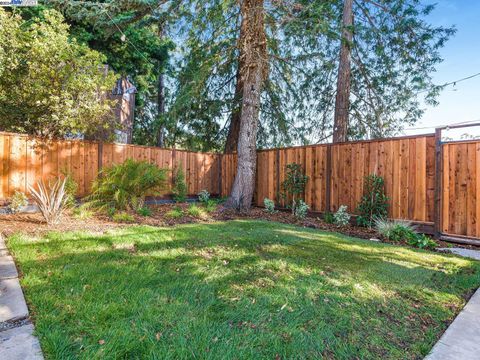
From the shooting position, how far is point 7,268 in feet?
7.72

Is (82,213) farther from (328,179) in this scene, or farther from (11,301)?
(328,179)

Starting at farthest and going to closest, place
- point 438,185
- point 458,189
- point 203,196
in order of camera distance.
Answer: point 203,196 < point 438,185 < point 458,189

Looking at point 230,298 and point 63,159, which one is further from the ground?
point 63,159

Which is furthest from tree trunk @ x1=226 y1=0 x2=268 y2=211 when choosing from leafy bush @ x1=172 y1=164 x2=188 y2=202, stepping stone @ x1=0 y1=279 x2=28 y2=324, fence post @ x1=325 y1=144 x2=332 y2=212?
stepping stone @ x1=0 y1=279 x2=28 y2=324

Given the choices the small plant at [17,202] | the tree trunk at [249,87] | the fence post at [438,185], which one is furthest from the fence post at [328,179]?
the small plant at [17,202]

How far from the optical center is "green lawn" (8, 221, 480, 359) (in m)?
1.45

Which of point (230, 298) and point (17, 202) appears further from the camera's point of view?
point (17, 202)

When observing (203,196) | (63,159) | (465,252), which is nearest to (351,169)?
(465,252)

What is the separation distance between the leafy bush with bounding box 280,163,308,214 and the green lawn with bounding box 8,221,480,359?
11.1 feet

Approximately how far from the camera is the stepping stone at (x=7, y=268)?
219 centimetres

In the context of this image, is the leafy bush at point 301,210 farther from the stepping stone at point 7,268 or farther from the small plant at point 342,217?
the stepping stone at point 7,268

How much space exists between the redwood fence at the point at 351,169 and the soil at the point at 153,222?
595 millimetres

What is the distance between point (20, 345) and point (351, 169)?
5968mm

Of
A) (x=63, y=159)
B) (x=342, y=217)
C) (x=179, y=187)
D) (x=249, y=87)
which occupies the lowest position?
(x=342, y=217)
